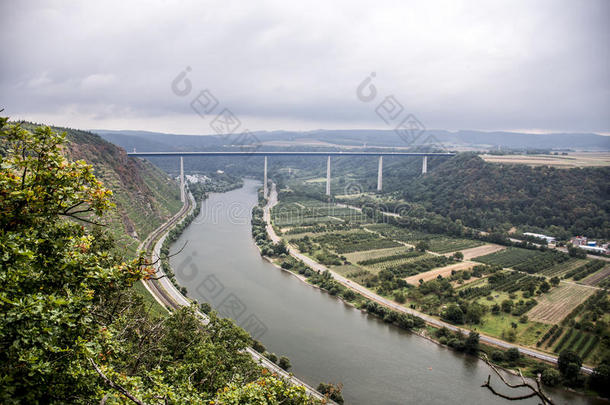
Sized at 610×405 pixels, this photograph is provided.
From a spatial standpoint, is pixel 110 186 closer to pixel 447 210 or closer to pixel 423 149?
pixel 447 210

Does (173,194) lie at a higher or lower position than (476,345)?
higher

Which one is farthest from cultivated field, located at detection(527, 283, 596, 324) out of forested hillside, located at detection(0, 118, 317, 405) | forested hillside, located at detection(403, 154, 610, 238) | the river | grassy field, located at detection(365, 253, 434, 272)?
forested hillside, located at detection(0, 118, 317, 405)

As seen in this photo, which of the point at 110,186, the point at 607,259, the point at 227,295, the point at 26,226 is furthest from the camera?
the point at 110,186

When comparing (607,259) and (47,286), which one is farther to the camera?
(607,259)

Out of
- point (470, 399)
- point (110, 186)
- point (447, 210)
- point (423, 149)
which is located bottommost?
point (470, 399)

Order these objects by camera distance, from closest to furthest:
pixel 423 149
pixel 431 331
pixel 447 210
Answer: pixel 431 331, pixel 447 210, pixel 423 149

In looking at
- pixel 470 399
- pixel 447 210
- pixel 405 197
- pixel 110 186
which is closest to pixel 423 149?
pixel 405 197

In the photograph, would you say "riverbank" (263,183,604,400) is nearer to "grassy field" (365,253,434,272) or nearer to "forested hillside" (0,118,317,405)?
"grassy field" (365,253,434,272)

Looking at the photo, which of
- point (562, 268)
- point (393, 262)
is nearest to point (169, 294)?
point (393, 262)

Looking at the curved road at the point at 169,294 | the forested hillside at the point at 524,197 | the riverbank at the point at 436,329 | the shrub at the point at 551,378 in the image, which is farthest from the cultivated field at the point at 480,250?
the curved road at the point at 169,294
